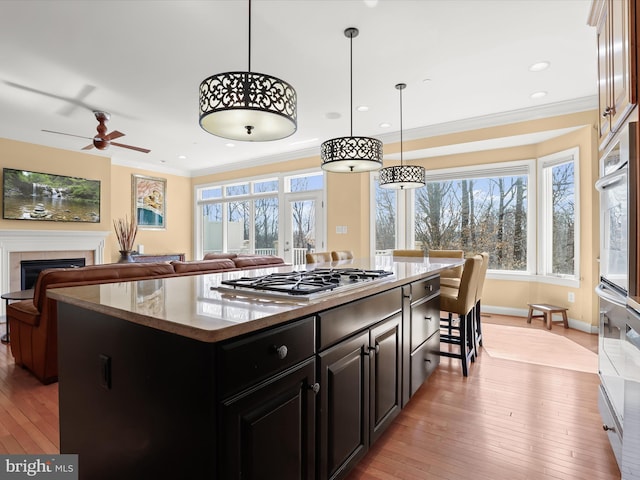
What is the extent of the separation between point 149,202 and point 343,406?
23.2 ft

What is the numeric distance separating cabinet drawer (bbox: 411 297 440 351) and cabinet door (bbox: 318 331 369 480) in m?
0.67

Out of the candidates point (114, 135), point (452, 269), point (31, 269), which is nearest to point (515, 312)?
point (452, 269)

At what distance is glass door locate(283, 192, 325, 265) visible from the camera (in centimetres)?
623

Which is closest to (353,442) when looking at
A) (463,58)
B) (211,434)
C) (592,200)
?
(211,434)

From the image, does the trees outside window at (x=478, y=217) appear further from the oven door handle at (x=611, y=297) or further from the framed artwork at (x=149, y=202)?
the framed artwork at (x=149, y=202)

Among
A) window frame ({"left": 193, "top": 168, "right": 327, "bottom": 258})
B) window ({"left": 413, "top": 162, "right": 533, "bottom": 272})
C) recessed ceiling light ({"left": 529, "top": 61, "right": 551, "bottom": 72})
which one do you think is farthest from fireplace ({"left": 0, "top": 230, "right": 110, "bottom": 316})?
recessed ceiling light ({"left": 529, "top": 61, "right": 551, "bottom": 72})

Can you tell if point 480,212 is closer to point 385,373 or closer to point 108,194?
point 385,373

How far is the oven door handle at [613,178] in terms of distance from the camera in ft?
5.08

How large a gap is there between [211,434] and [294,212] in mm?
5799

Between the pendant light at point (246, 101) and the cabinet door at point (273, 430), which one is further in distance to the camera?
the pendant light at point (246, 101)

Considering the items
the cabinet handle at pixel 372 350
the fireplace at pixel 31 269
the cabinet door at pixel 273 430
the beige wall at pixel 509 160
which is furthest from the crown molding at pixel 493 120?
the cabinet door at pixel 273 430

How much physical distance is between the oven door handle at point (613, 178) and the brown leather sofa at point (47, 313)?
3.12 metres

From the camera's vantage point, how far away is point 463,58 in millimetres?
3078

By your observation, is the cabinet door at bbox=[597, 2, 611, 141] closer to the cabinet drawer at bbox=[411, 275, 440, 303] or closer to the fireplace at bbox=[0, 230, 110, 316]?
the cabinet drawer at bbox=[411, 275, 440, 303]
